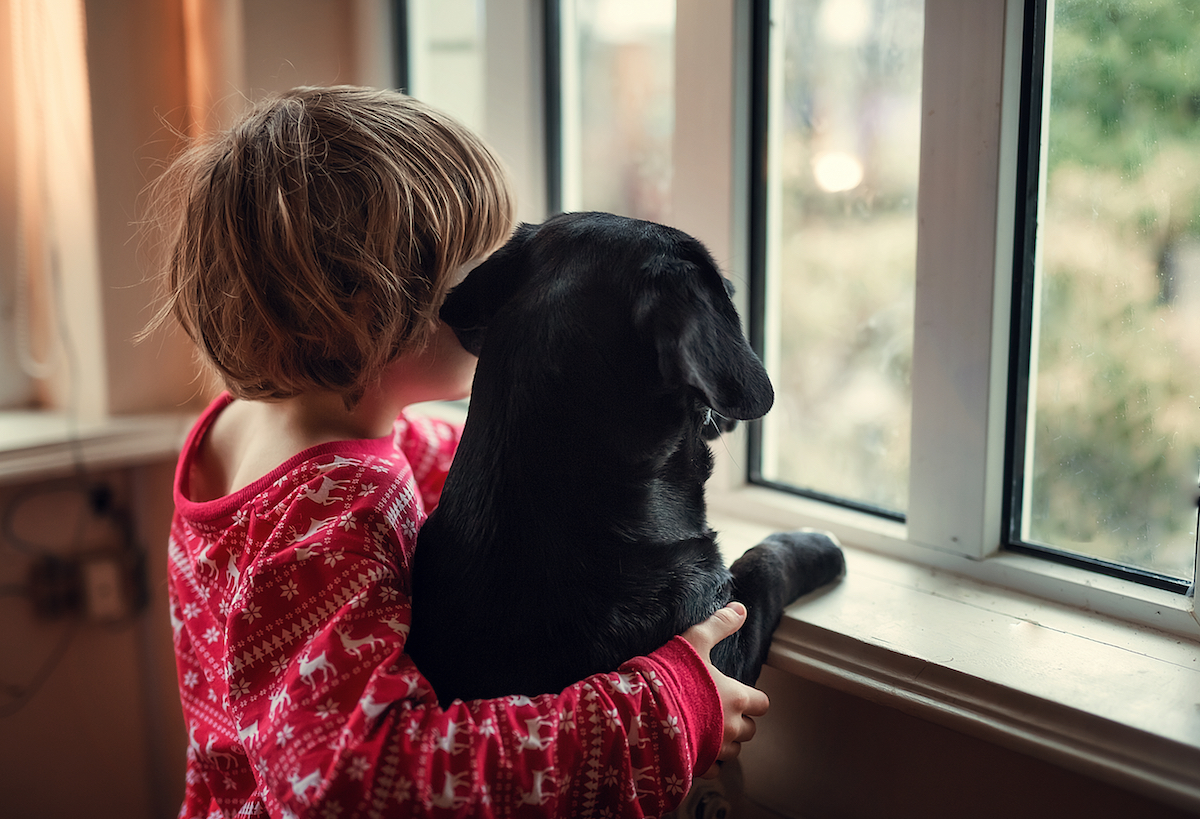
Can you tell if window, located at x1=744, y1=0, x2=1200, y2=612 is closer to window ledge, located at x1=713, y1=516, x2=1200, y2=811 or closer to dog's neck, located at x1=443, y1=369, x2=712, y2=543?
window ledge, located at x1=713, y1=516, x2=1200, y2=811

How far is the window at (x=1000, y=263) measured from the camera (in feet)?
2.89

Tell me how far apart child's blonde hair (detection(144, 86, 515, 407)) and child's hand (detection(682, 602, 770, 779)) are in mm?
403

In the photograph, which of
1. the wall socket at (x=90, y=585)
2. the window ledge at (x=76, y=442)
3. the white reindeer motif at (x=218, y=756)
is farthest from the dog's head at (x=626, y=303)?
the wall socket at (x=90, y=585)

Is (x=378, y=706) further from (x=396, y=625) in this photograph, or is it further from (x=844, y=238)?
(x=844, y=238)

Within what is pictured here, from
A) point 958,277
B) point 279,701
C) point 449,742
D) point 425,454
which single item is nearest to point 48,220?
point 425,454

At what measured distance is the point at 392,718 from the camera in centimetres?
71

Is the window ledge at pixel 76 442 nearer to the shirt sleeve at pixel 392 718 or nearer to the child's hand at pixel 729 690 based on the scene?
the shirt sleeve at pixel 392 718

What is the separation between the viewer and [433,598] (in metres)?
0.81

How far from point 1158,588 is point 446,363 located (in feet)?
2.55

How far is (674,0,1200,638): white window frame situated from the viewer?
0.91 meters

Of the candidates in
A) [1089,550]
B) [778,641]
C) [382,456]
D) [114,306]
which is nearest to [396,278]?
[382,456]

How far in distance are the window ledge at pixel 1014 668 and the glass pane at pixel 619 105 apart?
0.64 meters

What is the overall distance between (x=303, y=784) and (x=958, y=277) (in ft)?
2.63

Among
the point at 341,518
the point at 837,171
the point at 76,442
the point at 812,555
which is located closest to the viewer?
the point at 341,518
